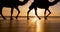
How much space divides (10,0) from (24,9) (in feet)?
10.0

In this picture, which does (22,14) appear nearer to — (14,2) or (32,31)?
(14,2)

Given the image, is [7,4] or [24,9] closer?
[7,4]

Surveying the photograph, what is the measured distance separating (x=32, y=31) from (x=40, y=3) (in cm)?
128

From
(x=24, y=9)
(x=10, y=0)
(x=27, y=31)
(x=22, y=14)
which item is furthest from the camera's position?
(x=22, y=14)

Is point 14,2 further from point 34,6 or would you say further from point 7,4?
point 34,6

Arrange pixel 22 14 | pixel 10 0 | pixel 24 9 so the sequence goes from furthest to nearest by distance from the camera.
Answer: pixel 22 14
pixel 24 9
pixel 10 0

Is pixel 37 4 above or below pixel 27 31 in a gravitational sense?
above

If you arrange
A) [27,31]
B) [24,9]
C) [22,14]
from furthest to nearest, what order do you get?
[22,14] → [24,9] → [27,31]

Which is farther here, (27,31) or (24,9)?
(24,9)

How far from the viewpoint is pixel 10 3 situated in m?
4.01

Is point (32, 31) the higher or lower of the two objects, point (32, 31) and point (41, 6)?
the lower

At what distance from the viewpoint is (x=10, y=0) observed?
13.1 ft

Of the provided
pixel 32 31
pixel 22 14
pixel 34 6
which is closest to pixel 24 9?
pixel 22 14

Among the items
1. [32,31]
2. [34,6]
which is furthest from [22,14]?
[32,31]
